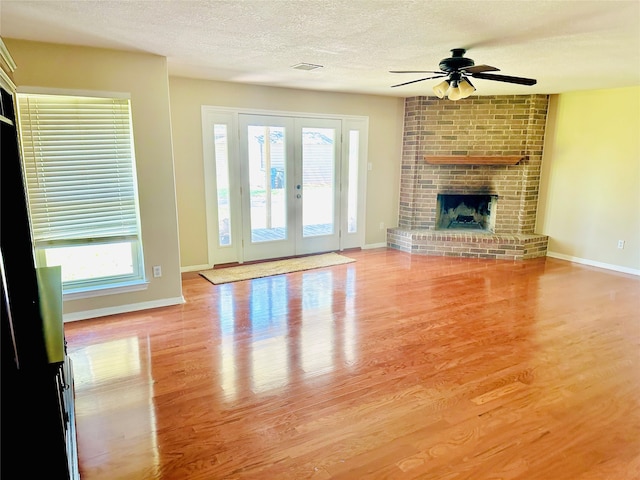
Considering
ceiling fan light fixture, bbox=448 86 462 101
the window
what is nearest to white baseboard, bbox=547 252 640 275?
ceiling fan light fixture, bbox=448 86 462 101

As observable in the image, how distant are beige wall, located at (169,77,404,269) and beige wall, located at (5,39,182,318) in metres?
1.13

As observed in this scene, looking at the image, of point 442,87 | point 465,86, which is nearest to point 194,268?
point 442,87

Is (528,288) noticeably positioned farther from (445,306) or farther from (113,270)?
(113,270)

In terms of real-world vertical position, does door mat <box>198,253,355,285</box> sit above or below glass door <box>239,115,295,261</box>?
below

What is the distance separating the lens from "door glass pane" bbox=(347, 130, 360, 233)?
20.2ft

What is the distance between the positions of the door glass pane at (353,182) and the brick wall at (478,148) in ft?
2.89

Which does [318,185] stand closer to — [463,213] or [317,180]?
[317,180]

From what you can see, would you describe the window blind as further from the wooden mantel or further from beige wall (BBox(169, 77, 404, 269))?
the wooden mantel

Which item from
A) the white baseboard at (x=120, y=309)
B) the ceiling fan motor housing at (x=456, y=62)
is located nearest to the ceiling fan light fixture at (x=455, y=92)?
the ceiling fan motor housing at (x=456, y=62)

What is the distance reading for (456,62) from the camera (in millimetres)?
3217

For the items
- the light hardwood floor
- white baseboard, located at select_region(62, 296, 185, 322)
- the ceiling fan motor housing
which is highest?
the ceiling fan motor housing

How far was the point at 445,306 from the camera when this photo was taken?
13.4ft

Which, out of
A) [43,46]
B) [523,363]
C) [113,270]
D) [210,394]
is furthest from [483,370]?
[43,46]

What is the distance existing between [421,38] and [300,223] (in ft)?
11.0
